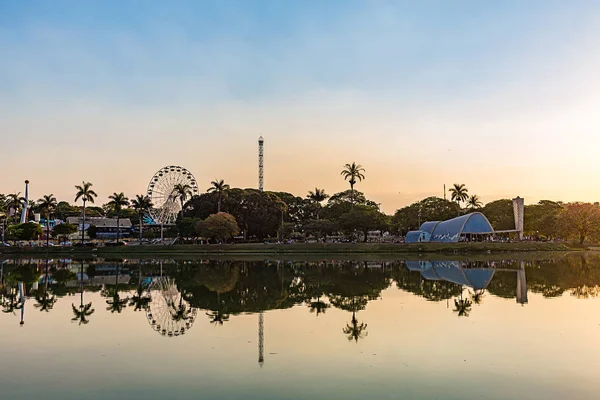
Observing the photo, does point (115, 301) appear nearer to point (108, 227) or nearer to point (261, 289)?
point (261, 289)

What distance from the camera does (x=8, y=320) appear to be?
23141 millimetres

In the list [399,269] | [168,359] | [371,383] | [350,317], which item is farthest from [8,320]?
[399,269]

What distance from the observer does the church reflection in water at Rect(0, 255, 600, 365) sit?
2433 cm

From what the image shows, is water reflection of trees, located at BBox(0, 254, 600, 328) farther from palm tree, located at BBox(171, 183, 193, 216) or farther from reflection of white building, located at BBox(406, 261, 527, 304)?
palm tree, located at BBox(171, 183, 193, 216)

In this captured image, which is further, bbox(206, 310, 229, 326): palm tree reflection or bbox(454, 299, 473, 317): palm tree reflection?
bbox(454, 299, 473, 317): palm tree reflection

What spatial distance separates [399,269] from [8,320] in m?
33.4

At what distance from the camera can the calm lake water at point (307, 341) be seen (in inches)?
496

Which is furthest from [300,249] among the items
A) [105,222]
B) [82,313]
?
[105,222]

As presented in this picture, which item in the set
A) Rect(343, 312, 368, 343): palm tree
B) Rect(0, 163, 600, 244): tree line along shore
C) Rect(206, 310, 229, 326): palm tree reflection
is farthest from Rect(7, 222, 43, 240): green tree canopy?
Rect(343, 312, 368, 343): palm tree

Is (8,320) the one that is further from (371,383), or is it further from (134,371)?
(371,383)

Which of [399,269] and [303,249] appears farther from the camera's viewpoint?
[303,249]

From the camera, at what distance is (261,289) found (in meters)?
33.8

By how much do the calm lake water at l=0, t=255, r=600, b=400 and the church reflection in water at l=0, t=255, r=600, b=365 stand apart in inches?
6.2

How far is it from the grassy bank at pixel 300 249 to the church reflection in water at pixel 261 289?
22.5 metres
